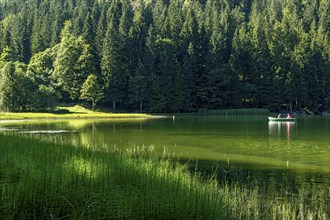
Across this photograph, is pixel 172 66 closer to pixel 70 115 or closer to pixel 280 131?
pixel 70 115

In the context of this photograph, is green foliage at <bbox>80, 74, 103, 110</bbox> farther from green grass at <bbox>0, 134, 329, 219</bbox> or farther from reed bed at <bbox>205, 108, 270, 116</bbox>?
green grass at <bbox>0, 134, 329, 219</bbox>

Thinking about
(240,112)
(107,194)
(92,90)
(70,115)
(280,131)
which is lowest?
(280,131)

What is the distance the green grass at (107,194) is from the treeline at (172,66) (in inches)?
3073

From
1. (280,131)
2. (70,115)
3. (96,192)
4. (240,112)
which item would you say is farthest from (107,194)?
(240,112)

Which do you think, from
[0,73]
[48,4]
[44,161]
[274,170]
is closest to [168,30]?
[0,73]

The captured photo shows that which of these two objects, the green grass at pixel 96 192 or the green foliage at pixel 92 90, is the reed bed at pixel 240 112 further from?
the green grass at pixel 96 192

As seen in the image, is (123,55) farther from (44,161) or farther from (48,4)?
(44,161)

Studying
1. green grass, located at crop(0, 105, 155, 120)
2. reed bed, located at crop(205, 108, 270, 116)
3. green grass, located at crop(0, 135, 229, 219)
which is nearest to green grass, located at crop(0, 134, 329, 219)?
green grass, located at crop(0, 135, 229, 219)

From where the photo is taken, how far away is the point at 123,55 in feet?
351

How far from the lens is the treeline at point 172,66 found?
331 ft

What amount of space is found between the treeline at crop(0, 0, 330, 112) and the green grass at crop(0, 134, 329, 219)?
78.0 meters

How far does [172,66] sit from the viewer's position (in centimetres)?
10550

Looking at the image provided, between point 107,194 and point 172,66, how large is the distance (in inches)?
3722

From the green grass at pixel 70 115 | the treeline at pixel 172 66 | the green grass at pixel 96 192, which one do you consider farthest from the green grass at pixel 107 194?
the treeline at pixel 172 66
